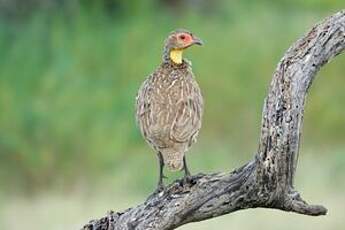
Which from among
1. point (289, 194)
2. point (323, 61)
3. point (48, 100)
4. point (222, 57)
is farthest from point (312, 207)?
point (222, 57)

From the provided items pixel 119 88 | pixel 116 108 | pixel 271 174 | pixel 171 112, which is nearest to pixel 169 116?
pixel 171 112

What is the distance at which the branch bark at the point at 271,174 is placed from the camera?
3295 mm

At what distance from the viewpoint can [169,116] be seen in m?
3.39

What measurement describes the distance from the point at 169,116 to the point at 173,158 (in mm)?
97

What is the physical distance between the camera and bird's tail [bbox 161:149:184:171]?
3.42 metres

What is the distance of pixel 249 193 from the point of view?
3371mm

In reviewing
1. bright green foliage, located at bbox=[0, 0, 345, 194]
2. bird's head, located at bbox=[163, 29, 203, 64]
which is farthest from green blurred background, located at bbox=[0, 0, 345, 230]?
bird's head, located at bbox=[163, 29, 203, 64]

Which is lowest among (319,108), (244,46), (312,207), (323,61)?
(312,207)

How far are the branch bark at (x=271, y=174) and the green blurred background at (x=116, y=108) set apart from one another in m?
2.39

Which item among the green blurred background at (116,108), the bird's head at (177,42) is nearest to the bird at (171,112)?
the bird's head at (177,42)

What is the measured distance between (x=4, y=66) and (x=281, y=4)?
162 centimetres

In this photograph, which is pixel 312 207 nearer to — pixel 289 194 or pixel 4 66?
pixel 289 194

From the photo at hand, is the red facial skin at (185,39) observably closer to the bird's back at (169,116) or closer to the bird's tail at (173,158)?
the bird's back at (169,116)

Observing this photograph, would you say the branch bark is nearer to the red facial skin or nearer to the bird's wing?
the bird's wing
